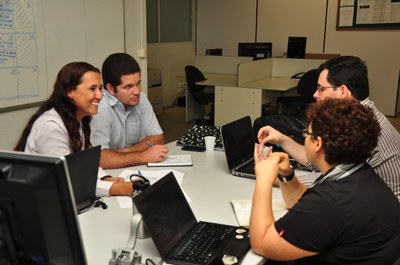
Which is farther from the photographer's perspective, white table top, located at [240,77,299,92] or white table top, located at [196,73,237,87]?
white table top, located at [196,73,237,87]

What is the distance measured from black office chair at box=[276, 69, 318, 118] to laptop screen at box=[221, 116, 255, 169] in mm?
2522

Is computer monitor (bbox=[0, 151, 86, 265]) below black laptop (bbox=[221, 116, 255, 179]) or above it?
→ above

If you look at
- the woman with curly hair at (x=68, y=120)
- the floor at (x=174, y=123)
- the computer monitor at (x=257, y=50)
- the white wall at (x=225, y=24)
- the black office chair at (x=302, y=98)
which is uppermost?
the white wall at (x=225, y=24)

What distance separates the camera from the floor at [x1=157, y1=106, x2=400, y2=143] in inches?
229

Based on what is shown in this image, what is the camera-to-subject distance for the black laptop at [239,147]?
2174 mm

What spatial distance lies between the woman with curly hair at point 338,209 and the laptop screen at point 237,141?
0.74 metres

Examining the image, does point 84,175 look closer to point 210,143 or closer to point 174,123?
point 210,143

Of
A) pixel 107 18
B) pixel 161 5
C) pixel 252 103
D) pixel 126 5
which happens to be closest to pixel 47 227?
pixel 107 18

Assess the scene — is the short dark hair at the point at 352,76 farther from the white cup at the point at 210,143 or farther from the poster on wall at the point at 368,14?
the poster on wall at the point at 368,14

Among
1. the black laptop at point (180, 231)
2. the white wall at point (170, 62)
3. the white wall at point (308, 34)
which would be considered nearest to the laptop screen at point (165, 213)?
the black laptop at point (180, 231)

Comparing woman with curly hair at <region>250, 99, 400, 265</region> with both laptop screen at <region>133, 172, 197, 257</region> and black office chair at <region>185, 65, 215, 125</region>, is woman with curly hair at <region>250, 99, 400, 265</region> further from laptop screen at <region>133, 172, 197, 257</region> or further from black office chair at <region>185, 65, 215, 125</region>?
black office chair at <region>185, 65, 215, 125</region>

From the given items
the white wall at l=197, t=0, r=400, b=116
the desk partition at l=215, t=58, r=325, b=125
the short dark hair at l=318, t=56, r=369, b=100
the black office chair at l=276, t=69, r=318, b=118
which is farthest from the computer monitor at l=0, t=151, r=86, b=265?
the white wall at l=197, t=0, r=400, b=116

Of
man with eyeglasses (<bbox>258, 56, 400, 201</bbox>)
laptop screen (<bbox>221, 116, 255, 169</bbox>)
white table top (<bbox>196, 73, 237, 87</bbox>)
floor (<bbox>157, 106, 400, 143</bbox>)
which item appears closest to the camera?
man with eyeglasses (<bbox>258, 56, 400, 201</bbox>)

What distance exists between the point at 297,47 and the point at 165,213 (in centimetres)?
542
